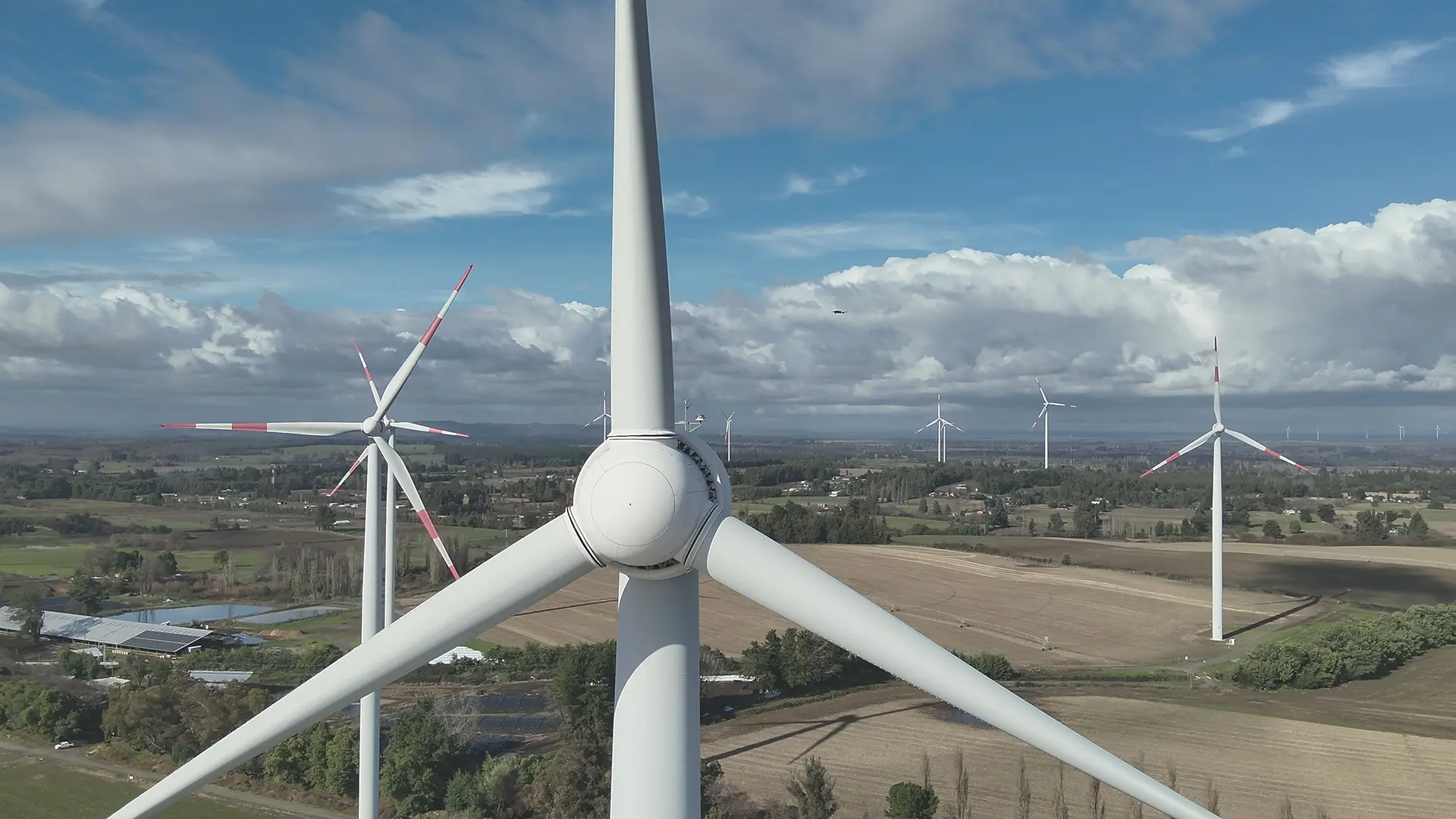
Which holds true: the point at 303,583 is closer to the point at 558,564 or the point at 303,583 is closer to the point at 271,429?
the point at 271,429

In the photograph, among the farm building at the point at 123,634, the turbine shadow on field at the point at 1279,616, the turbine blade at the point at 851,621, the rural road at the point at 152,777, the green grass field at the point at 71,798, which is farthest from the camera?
the turbine shadow on field at the point at 1279,616

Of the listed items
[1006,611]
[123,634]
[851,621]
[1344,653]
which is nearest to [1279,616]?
[1344,653]

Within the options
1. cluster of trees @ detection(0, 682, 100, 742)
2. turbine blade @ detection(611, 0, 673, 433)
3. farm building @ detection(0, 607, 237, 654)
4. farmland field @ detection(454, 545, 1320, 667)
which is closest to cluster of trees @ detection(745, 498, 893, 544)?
farmland field @ detection(454, 545, 1320, 667)

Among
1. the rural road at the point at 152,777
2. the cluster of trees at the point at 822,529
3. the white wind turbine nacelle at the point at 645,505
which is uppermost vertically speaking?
the white wind turbine nacelle at the point at 645,505

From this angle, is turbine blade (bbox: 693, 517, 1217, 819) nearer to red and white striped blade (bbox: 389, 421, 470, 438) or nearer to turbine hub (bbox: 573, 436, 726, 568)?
turbine hub (bbox: 573, 436, 726, 568)

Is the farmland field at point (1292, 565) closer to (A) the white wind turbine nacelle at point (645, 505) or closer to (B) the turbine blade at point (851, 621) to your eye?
(B) the turbine blade at point (851, 621)

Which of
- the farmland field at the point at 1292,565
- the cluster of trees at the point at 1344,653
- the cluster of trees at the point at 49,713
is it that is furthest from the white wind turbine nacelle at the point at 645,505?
Result: the farmland field at the point at 1292,565

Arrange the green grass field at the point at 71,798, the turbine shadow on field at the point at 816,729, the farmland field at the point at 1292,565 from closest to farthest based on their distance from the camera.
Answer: the green grass field at the point at 71,798
the turbine shadow on field at the point at 816,729
the farmland field at the point at 1292,565
